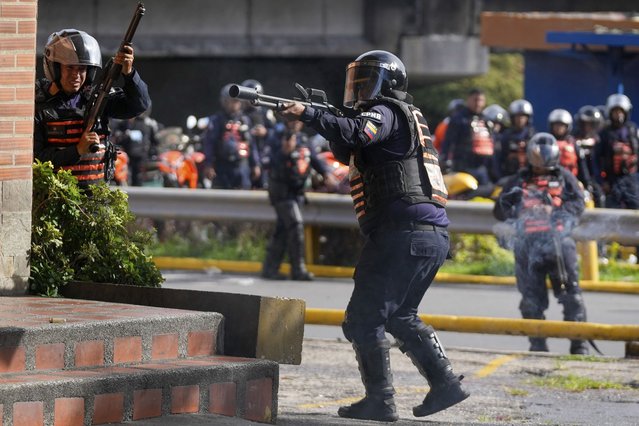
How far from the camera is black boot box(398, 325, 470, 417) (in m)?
7.50

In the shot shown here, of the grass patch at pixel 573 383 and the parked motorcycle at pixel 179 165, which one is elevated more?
the parked motorcycle at pixel 179 165

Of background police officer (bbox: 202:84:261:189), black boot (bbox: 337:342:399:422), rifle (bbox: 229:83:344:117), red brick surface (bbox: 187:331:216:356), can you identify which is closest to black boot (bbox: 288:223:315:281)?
background police officer (bbox: 202:84:261:189)

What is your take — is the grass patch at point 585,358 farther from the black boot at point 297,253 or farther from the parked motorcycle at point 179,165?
the parked motorcycle at point 179,165

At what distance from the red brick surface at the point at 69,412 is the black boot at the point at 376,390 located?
1.93 meters

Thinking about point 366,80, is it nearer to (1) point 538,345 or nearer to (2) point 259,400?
(2) point 259,400

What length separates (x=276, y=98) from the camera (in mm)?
7141

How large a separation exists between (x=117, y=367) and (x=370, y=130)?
1850mm

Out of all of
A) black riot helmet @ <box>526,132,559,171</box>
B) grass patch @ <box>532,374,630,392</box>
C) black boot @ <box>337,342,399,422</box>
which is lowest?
grass patch @ <box>532,374,630,392</box>

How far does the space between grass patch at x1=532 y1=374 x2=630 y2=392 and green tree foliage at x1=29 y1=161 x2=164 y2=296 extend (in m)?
2.77

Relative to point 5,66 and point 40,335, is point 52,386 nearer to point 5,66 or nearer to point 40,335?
point 40,335

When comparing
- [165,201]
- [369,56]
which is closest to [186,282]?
[165,201]

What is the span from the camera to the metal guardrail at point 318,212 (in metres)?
14.4

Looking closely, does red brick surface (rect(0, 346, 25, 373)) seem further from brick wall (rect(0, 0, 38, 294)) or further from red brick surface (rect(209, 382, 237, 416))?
brick wall (rect(0, 0, 38, 294))

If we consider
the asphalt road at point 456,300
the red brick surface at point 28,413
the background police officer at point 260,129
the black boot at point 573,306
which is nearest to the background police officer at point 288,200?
the asphalt road at point 456,300
